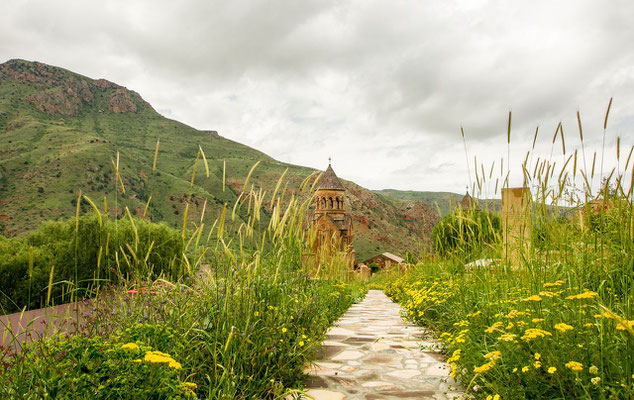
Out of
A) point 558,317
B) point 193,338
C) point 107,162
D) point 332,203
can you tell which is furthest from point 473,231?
point 107,162

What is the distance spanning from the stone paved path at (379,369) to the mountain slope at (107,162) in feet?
65.7

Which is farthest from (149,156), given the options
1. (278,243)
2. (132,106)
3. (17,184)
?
(278,243)

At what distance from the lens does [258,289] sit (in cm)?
281

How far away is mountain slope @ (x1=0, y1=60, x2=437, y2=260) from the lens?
152 feet

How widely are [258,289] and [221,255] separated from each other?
16.9 inches

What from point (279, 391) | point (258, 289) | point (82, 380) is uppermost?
point (258, 289)

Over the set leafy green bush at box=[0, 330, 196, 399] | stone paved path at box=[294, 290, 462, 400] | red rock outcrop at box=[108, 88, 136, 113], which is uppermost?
red rock outcrop at box=[108, 88, 136, 113]

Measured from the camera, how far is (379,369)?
10.3 ft

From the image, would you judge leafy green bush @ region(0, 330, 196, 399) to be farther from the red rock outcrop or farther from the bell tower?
→ the red rock outcrop

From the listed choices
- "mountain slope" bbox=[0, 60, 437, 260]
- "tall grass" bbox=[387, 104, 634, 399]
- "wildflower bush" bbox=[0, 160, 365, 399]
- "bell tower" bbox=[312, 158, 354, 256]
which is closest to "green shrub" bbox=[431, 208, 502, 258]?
"tall grass" bbox=[387, 104, 634, 399]

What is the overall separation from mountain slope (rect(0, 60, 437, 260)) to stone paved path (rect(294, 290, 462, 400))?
2001cm

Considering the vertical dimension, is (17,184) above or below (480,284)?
above

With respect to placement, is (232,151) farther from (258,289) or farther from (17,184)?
(258,289)

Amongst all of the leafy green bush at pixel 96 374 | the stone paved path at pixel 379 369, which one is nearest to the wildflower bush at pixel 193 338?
the leafy green bush at pixel 96 374
